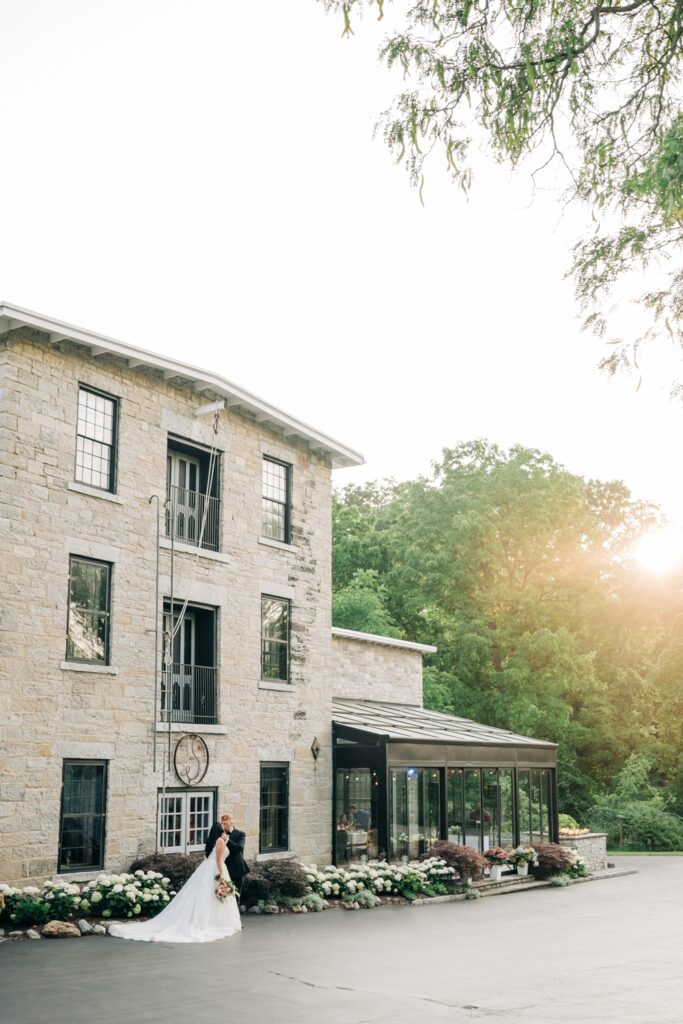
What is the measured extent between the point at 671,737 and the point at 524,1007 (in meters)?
27.2

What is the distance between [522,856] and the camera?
2375cm

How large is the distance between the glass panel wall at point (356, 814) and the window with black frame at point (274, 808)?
1.56 m

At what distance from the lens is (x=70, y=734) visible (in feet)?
55.3

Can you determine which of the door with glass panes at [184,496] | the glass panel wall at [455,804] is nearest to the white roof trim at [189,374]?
the door with glass panes at [184,496]

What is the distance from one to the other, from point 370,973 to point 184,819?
310 inches

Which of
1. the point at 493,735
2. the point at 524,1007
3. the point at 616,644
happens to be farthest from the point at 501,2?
the point at 616,644

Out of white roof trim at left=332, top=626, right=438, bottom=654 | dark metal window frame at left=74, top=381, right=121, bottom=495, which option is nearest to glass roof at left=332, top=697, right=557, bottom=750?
white roof trim at left=332, top=626, right=438, bottom=654

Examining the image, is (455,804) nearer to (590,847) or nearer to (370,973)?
(590,847)

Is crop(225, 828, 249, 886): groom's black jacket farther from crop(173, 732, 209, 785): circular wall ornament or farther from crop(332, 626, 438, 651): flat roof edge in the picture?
crop(332, 626, 438, 651): flat roof edge

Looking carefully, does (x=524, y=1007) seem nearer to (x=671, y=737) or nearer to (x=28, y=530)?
(x=28, y=530)

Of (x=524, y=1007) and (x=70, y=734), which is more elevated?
(x=70, y=734)

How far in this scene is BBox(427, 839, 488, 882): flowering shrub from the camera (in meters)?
21.5

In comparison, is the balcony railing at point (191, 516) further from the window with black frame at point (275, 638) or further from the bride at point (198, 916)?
the bride at point (198, 916)

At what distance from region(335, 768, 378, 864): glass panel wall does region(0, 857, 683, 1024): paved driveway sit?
4.53 meters
